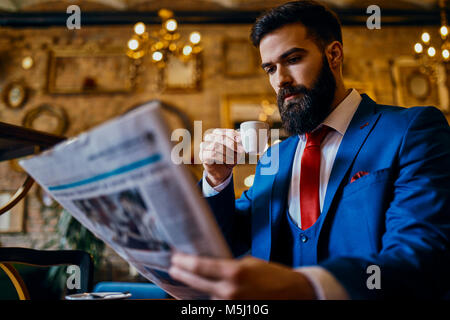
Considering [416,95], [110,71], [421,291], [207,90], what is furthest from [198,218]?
[416,95]

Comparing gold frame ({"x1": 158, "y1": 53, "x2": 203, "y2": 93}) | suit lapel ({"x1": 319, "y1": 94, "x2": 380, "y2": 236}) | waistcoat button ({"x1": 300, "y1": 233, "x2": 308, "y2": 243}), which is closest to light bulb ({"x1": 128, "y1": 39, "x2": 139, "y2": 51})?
gold frame ({"x1": 158, "y1": 53, "x2": 203, "y2": 93})

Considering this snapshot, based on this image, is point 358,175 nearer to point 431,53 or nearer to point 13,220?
point 431,53

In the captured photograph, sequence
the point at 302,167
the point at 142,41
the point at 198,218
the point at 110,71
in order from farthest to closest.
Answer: the point at 110,71
the point at 142,41
the point at 302,167
the point at 198,218

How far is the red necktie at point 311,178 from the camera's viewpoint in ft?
3.39

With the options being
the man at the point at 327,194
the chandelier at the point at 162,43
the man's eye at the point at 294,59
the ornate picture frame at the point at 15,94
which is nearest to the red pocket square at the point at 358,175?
the man at the point at 327,194

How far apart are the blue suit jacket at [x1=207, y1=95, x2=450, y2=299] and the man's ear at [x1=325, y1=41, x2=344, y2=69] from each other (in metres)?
0.18

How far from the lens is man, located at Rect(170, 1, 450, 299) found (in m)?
0.51

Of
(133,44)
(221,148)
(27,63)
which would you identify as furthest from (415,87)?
(27,63)

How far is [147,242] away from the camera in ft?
1.76

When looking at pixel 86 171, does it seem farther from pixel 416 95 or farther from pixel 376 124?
pixel 416 95

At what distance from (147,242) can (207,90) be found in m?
4.28

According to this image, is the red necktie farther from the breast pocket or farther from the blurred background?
the blurred background

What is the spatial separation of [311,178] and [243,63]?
3934mm

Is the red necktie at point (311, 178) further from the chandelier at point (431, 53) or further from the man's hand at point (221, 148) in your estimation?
the chandelier at point (431, 53)
